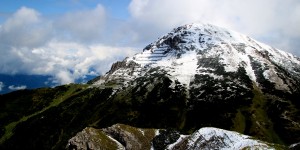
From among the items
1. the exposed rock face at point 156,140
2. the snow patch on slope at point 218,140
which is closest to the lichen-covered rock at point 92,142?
the exposed rock face at point 156,140

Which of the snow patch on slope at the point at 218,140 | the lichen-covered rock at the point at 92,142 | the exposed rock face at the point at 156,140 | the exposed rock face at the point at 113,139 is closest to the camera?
the snow patch on slope at the point at 218,140

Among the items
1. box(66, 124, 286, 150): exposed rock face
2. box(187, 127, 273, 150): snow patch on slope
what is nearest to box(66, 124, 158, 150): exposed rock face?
box(66, 124, 286, 150): exposed rock face

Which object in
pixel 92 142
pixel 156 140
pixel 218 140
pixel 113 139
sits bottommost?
pixel 218 140

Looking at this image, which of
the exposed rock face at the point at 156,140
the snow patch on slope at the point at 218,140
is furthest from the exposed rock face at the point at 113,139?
the snow patch on slope at the point at 218,140

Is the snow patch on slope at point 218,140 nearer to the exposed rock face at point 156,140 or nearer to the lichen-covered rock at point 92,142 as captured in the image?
the exposed rock face at point 156,140

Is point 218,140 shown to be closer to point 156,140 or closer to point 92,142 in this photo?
point 156,140

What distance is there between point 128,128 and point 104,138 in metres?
9.32

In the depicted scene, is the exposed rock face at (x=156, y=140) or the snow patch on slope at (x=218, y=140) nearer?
the snow patch on slope at (x=218, y=140)

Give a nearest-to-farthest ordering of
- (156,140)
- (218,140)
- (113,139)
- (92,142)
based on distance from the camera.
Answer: (218,140) < (92,142) < (156,140) < (113,139)

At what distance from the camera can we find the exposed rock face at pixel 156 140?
100688 millimetres

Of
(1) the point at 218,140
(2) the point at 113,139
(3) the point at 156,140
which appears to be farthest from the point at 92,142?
(1) the point at 218,140

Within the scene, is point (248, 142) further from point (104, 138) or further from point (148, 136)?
point (104, 138)

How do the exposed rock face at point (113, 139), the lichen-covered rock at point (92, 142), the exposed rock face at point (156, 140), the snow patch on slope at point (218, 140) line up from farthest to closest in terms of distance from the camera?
the exposed rock face at point (113, 139) < the lichen-covered rock at point (92, 142) < the exposed rock face at point (156, 140) < the snow patch on slope at point (218, 140)

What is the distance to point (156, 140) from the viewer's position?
119500 mm
